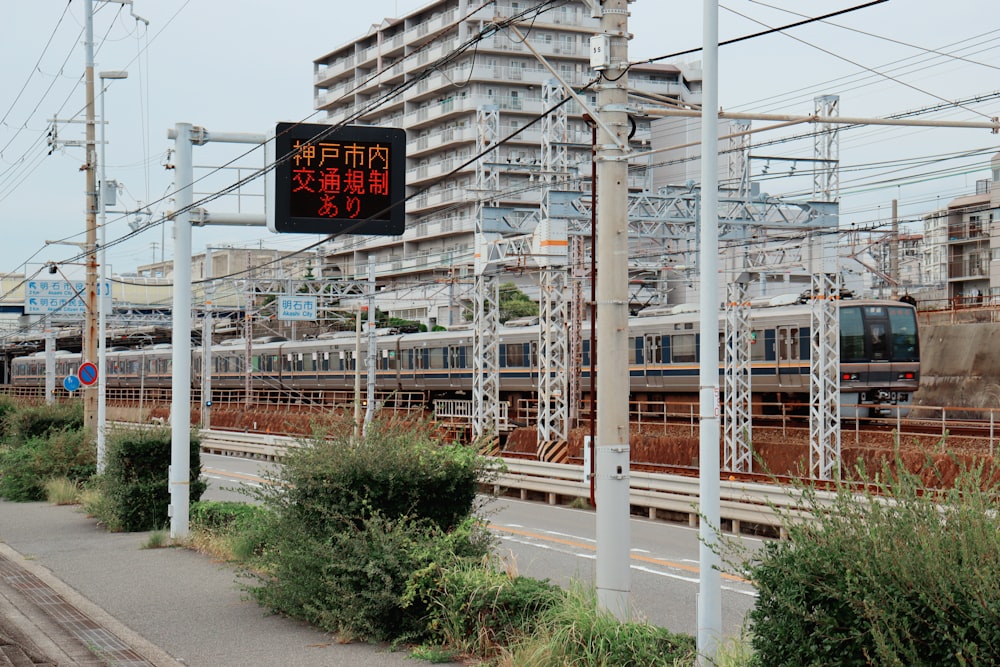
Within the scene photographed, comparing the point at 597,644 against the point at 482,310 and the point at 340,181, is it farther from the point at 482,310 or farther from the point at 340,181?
the point at 482,310

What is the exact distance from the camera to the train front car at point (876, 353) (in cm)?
3186

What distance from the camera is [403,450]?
10.4 m

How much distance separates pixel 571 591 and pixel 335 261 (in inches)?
3227

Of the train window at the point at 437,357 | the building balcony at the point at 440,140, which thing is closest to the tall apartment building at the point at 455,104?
the building balcony at the point at 440,140

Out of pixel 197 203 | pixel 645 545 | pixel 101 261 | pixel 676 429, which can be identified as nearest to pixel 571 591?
pixel 645 545

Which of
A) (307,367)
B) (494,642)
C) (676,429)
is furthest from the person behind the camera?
(307,367)

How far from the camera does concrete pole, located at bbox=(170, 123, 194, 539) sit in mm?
16203

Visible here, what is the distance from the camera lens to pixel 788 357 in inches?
1253

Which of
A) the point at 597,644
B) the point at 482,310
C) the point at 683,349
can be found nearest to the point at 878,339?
the point at 683,349

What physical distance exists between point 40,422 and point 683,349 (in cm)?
1883

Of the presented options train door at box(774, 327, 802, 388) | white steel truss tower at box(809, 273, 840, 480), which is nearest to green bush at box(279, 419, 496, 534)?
white steel truss tower at box(809, 273, 840, 480)

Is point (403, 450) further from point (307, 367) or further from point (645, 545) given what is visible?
point (307, 367)

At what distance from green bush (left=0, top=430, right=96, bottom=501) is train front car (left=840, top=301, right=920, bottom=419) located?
20383 mm

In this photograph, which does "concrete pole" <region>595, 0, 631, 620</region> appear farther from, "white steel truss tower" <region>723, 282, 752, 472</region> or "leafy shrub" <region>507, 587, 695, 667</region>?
"white steel truss tower" <region>723, 282, 752, 472</region>
